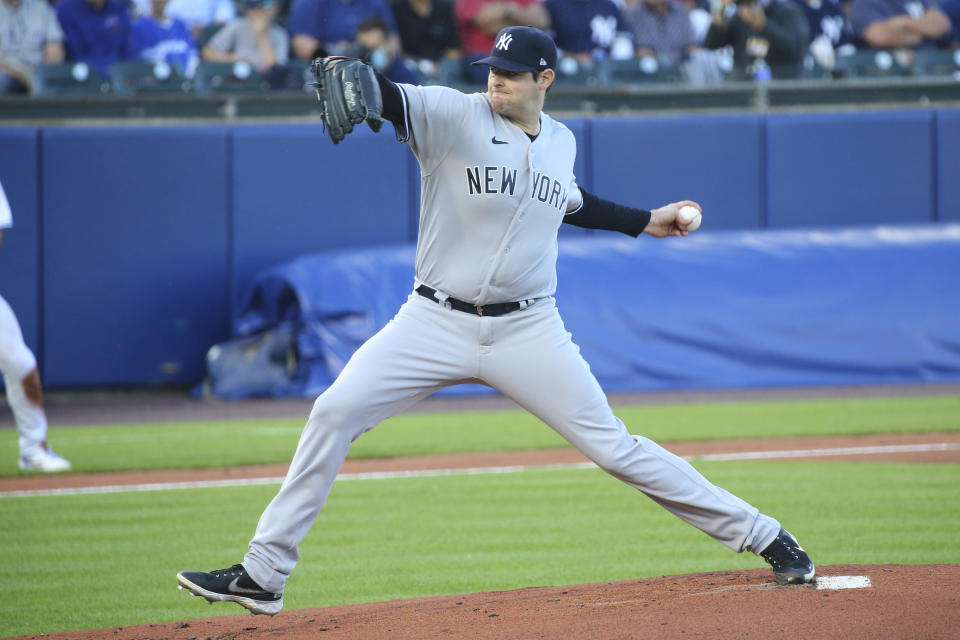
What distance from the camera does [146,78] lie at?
13.4 metres

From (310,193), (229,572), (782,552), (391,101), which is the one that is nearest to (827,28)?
(310,193)

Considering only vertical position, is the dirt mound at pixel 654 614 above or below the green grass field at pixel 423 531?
above

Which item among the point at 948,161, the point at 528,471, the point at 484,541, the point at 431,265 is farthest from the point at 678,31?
the point at 431,265

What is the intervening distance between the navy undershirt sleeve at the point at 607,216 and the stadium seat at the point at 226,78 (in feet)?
31.6

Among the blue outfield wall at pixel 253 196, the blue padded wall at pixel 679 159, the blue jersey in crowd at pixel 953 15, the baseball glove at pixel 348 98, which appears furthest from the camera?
the blue jersey in crowd at pixel 953 15

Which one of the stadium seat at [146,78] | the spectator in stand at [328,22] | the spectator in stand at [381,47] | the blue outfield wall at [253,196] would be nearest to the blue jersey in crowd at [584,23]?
the blue outfield wall at [253,196]

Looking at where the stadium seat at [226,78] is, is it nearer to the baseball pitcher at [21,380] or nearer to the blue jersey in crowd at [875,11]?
the baseball pitcher at [21,380]

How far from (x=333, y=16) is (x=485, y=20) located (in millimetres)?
1682

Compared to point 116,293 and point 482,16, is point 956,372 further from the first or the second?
point 116,293

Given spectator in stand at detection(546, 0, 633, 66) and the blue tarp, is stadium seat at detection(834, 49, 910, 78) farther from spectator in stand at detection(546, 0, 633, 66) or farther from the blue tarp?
the blue tarp

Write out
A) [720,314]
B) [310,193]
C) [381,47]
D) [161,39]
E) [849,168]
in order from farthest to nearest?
[849,168], [310,193], [161,39], [381,47], [720,314]

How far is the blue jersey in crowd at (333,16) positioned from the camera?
43.7 ft

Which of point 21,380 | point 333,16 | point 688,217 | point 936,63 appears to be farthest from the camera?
point 936,63

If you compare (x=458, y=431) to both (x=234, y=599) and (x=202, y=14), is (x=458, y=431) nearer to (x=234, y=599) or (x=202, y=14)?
(x=234, y=599)
